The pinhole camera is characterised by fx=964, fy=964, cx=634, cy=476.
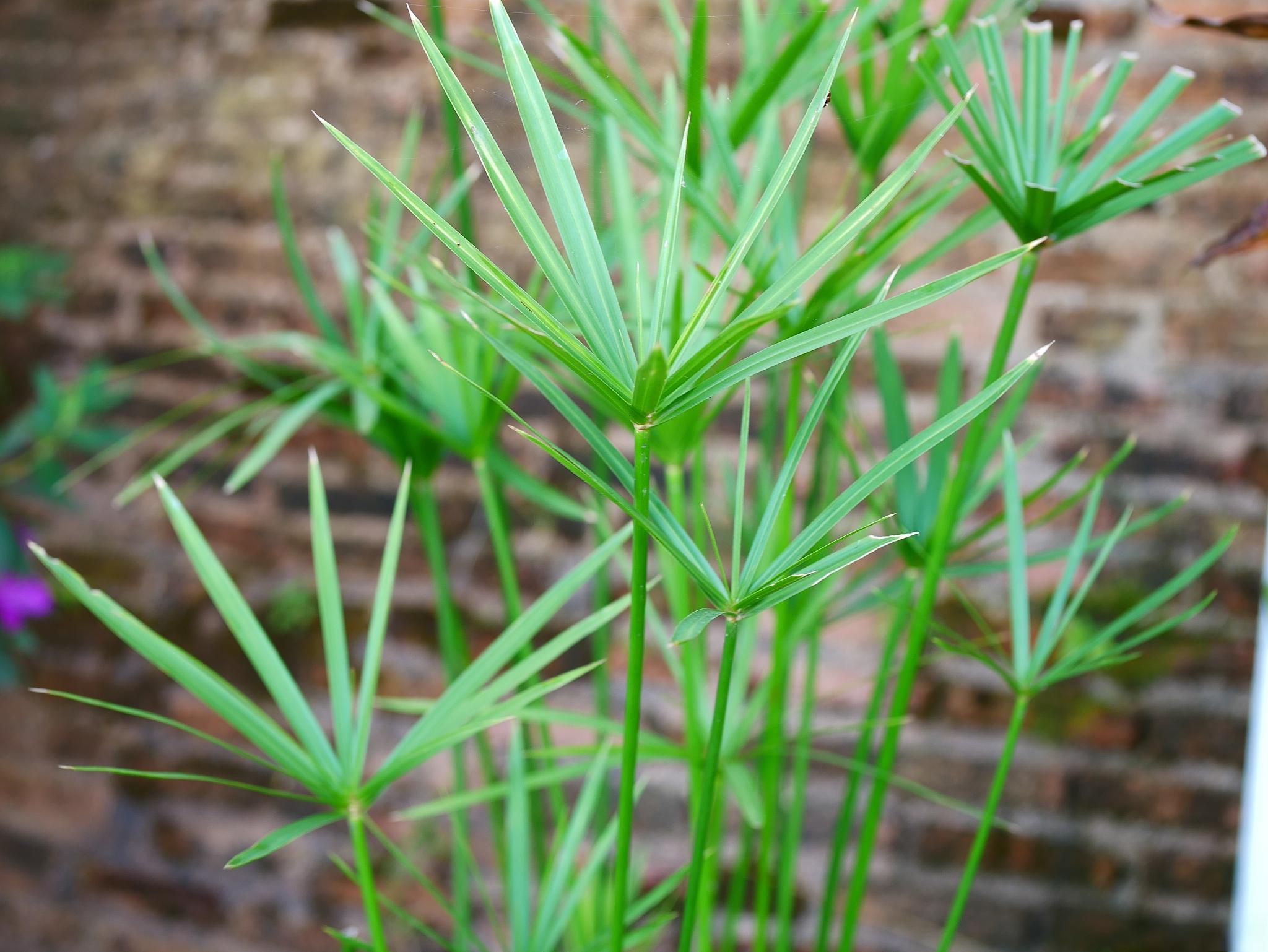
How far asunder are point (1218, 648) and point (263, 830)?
1.04m

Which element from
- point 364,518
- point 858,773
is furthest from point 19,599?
point 858,773

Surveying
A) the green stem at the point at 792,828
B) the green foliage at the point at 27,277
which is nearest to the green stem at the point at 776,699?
the green stem at the point at 792,828

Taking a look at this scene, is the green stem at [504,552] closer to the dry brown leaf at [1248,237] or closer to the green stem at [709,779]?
the green stem at [709,779]

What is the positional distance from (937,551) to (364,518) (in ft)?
2.48

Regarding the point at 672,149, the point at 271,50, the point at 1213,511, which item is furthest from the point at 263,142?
the point at 1213,511

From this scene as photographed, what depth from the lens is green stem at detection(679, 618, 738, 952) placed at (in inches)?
12.9

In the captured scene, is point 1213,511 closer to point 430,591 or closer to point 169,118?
point 430,591

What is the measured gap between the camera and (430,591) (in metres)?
1.07

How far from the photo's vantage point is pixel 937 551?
470 millimetres

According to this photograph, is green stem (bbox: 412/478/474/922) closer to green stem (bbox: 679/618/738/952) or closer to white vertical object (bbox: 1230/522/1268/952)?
green stem (bbox: 679/618/738/952)

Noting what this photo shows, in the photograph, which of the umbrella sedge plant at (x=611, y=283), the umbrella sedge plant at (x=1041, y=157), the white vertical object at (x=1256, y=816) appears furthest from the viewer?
the white vertical object at (x=1256, y=816)

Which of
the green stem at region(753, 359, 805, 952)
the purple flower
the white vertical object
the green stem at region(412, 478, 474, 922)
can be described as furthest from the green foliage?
the white vertical object

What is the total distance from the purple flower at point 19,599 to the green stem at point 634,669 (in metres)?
0.76

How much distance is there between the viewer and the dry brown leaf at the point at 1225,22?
0.47m
